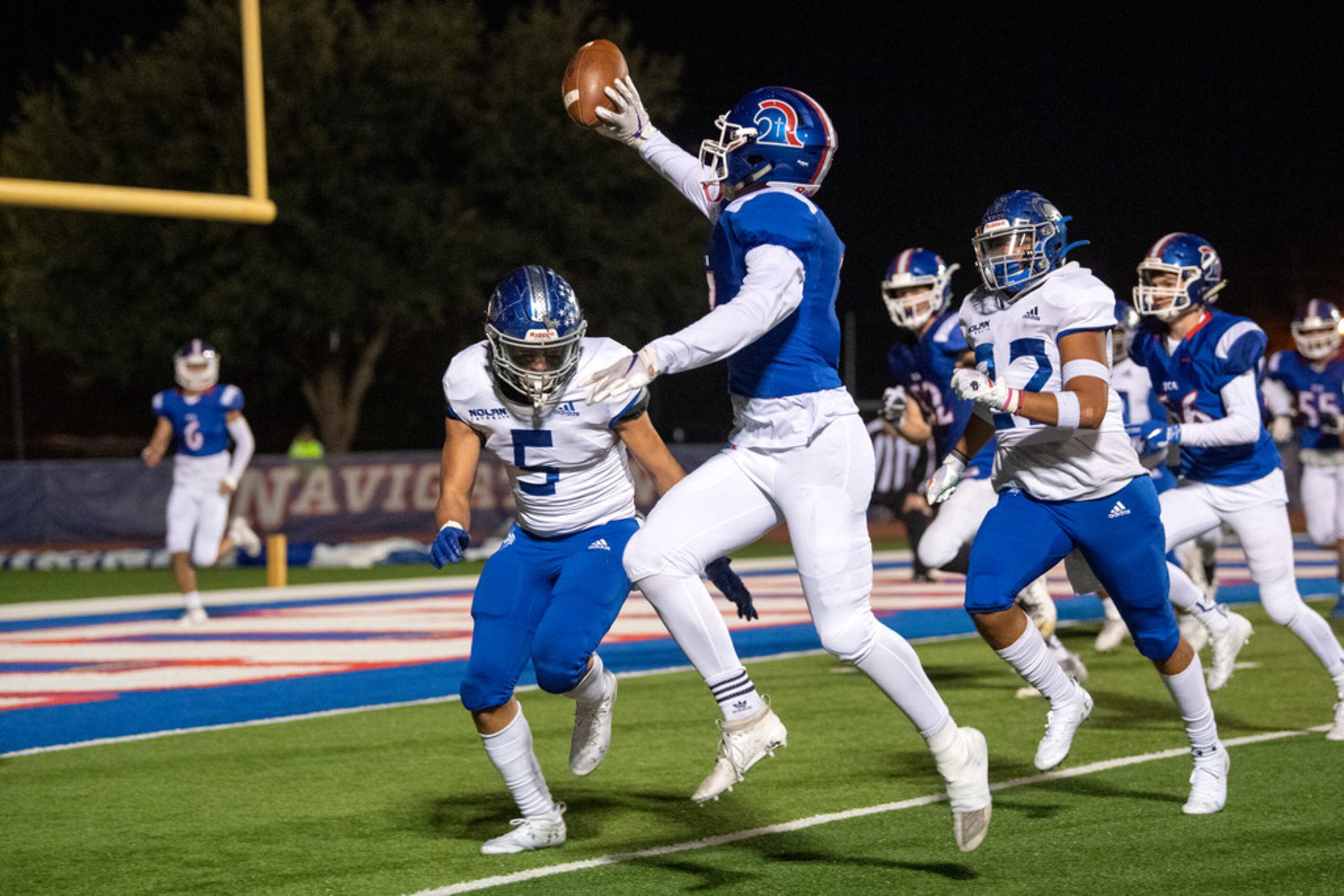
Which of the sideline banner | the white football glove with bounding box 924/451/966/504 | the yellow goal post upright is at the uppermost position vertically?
the yellow goal post upright

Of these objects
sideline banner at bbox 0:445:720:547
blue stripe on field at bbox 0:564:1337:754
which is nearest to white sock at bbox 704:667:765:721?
blue stripe on field at bbox 0:564:1337:754

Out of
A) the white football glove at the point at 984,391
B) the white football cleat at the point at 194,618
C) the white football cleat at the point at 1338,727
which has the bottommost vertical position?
the white football cleat at the point at 194,618

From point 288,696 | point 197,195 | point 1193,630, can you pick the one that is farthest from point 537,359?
point 197,195

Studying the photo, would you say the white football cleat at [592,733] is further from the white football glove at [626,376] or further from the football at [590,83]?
the football at [590,83]

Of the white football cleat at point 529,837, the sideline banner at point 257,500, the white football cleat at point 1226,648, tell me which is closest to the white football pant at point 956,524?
the white football cleat at point 1226,648

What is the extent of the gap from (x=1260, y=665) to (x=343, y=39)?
2249 cm

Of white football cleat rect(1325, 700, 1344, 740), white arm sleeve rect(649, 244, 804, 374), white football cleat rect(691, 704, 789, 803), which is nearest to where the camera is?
white arm sleeve rect(649, 244, 804, 374)

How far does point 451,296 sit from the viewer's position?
2820 centimetres

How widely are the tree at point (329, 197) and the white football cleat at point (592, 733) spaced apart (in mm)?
22319

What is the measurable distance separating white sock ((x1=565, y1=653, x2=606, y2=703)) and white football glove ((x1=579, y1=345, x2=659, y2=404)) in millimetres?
1596

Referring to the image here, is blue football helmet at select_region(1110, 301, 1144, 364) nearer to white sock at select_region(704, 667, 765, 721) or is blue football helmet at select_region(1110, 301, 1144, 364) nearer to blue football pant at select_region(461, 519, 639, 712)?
blue football pant at select_region(461, 519, 639, 712)

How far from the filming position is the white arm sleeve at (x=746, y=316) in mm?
3951

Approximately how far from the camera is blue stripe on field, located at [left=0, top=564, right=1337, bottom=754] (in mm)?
Result: 7680

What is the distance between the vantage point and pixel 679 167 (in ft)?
16.9
